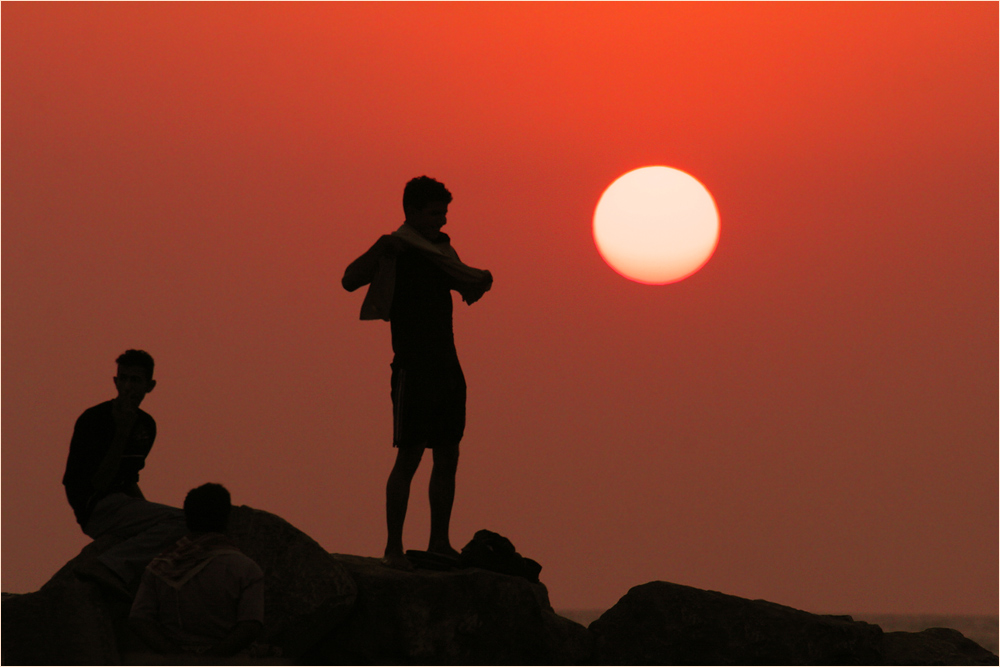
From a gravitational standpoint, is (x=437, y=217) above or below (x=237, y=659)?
above

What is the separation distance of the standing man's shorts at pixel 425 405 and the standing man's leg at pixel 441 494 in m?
0.10

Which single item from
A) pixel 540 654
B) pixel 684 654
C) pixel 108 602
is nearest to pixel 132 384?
pixel 108 602

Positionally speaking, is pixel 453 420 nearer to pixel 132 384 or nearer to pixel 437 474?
pixel 437 474

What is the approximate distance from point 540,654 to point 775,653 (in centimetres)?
191

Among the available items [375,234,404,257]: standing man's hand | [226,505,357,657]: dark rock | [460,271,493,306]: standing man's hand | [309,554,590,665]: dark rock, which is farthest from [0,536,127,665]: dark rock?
[460,271,493,306]: standing man's hand

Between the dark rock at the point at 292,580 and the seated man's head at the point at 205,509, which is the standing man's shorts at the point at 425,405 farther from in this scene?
the seated man's head at the point at 205,509

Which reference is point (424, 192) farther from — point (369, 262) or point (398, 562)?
point (398, 562)

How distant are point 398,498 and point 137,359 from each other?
2204 millimetres

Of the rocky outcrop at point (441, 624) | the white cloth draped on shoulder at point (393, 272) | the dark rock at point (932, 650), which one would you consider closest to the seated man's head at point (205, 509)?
the rocky outcrop at point (441, 624)

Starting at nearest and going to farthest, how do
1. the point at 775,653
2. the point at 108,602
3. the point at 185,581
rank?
the point at 185,581 → the point at 108,602 → the point at 775,653

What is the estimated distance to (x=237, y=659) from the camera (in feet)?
19.0

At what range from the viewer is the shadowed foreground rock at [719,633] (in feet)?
29.8

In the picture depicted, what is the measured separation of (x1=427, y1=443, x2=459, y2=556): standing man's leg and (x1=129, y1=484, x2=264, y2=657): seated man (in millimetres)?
3393

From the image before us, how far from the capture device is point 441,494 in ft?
30.1
